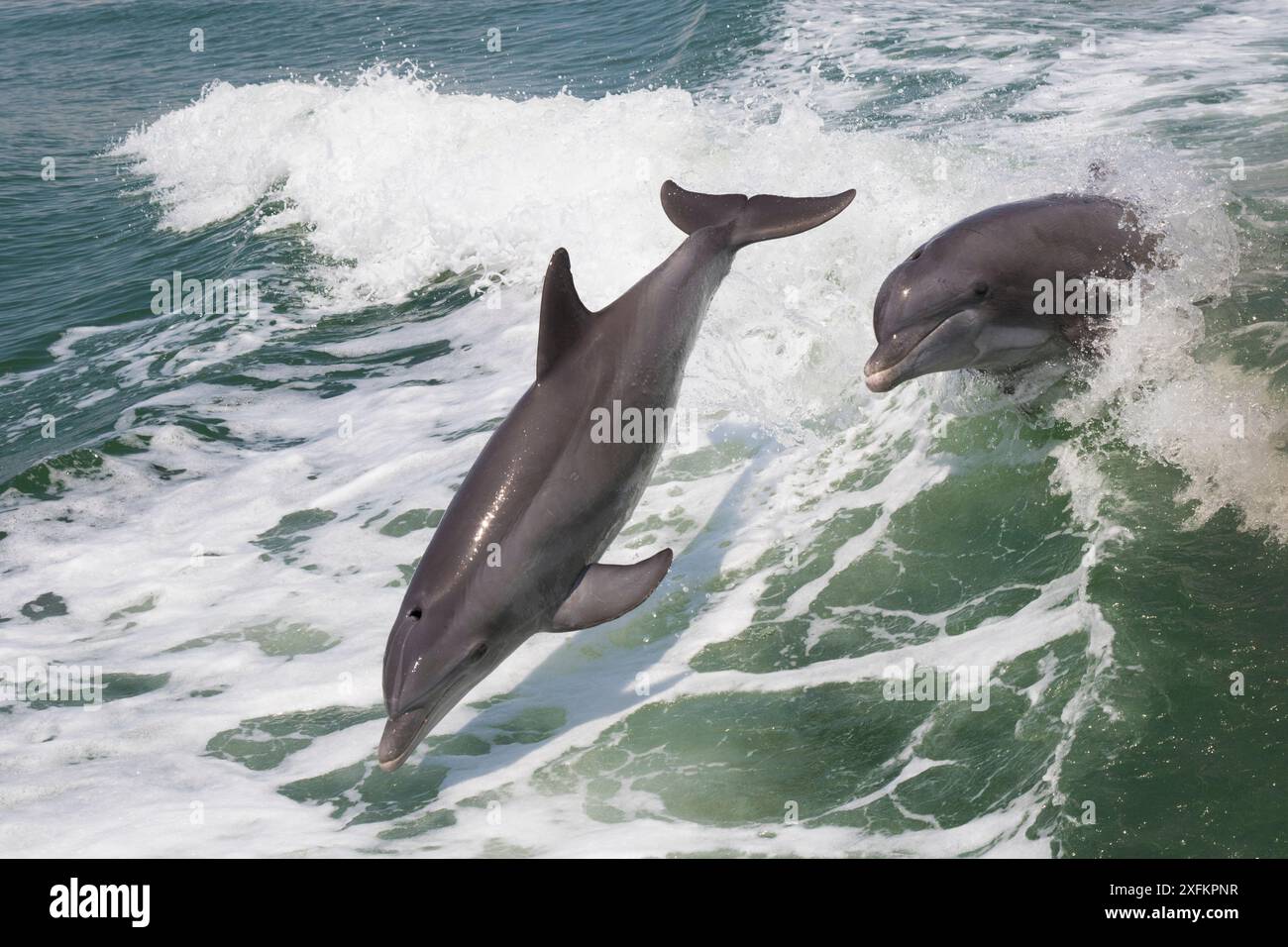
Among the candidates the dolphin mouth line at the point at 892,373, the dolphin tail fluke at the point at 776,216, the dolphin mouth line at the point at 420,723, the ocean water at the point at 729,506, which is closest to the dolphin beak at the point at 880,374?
the dolphin mouth line at the point at 892,373

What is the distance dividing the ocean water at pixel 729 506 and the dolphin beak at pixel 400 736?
50 centimetres

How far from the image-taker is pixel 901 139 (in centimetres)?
1444

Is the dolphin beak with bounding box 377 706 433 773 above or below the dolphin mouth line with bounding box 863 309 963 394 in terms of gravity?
below

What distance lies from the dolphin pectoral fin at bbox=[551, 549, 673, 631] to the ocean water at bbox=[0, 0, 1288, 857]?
80 cm

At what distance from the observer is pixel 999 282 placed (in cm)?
820

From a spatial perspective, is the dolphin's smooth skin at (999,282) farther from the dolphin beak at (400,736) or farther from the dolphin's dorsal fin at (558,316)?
the dolphin beak at (400,736)

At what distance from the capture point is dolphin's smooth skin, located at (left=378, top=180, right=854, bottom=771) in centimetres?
688

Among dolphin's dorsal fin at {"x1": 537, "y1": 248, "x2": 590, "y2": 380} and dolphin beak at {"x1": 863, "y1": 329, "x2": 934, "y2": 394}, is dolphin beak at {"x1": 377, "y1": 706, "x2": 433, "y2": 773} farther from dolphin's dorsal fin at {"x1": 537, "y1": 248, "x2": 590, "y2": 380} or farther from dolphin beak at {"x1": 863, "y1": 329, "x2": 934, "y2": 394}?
dolphin beak at {"x1": 863, "y1": 329, "x2": 934, "y2": 394}

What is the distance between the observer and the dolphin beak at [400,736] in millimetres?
6668

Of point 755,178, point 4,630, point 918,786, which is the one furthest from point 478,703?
point 755,178

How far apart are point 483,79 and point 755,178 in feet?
42.2

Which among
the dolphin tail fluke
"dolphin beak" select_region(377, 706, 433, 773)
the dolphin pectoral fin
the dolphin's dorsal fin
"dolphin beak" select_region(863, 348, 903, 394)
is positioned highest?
the dolphin tail fluke

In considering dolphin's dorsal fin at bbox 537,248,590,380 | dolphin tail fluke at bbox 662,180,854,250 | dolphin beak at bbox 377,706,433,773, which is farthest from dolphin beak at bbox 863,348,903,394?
dolphin beak at bbox 377,706,433,773

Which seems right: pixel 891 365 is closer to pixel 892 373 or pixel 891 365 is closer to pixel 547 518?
pixel 892 373
